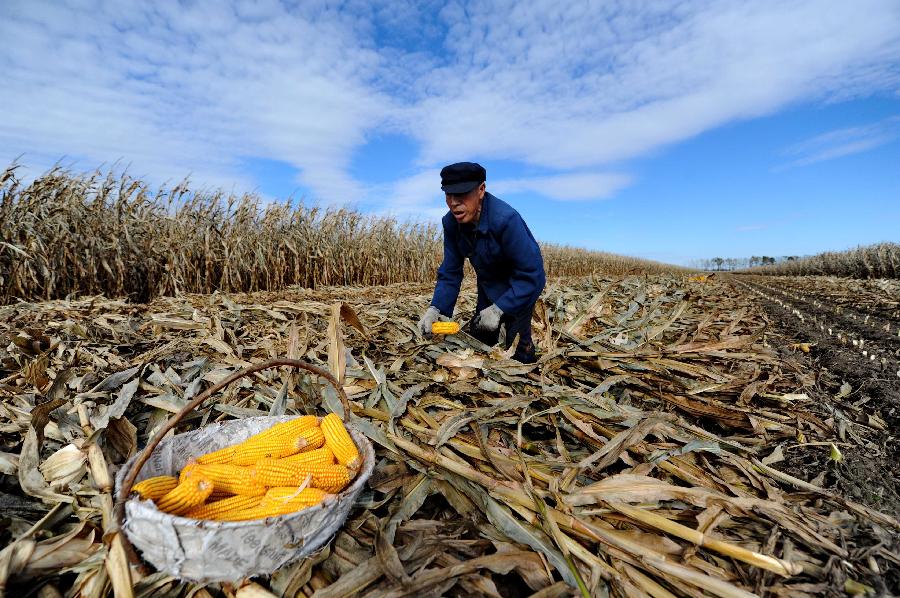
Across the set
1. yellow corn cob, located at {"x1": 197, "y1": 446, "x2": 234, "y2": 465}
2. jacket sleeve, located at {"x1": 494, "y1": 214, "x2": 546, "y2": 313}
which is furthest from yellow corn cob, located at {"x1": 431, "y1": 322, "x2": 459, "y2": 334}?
yellow corn cob, located at {"x1": 197, "y1": 446, "x2": 234, "y2": 465}

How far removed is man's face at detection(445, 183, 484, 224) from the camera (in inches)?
128

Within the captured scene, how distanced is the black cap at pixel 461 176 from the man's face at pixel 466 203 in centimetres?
4

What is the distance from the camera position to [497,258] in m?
3.68

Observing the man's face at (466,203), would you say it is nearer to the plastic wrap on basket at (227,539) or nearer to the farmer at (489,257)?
the farmer at (489,257)

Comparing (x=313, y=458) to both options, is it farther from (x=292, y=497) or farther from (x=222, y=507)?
(x=222, y=507)

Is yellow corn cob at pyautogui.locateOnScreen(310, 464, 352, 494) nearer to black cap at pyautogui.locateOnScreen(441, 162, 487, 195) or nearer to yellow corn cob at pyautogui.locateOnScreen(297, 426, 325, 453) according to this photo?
yellow corn cob at pyautogui.locateOnScreen(297, 426, 325, 453)

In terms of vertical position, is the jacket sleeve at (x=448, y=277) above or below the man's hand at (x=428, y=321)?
above

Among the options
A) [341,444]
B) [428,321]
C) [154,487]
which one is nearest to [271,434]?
[341,444]

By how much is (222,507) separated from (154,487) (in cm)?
23

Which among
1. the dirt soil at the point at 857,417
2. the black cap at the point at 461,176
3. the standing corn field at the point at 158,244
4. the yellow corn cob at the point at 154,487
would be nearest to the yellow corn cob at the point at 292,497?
the yellow corn cob at the point at 154,487

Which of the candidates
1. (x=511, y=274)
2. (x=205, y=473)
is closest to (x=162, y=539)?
(x=205, y=473)

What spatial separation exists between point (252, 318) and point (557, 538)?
12.6 ft

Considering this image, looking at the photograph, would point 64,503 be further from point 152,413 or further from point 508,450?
point 508,450

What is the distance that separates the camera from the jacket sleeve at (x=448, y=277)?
3.82 meters
